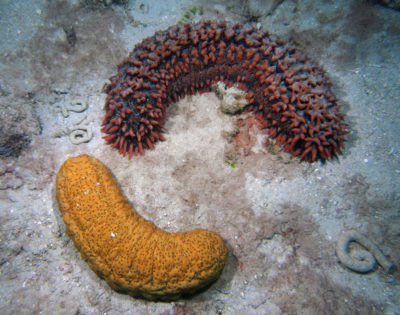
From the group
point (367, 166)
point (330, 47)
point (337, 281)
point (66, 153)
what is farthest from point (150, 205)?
point (330, 47)

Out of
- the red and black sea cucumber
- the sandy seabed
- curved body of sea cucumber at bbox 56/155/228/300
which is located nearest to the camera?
curved body of sea cucumber at bbox 56/155/228/300

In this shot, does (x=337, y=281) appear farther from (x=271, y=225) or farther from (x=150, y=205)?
(x=150, y=205)

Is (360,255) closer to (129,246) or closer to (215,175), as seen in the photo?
(215,175)

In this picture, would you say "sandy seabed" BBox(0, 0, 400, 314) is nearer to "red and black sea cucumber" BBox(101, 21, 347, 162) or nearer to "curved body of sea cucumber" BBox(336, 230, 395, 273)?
"curved body of sea cucumber" BBox(336, 230, 395, 273)

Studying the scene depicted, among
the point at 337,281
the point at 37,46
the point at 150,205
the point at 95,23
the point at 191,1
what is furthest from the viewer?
the point at 191,1

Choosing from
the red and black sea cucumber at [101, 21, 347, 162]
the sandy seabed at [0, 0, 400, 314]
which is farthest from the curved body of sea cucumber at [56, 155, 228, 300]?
the red and black sea cucumber at [101, 21, 347, 162]

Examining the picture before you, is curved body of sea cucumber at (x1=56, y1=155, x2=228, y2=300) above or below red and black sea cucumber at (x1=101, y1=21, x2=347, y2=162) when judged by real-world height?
below

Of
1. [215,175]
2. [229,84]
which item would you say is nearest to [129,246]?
[215,175]

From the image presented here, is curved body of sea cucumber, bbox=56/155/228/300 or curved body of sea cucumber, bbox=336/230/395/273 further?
curved body of sea cucumber, bbox=336/230/395/273
